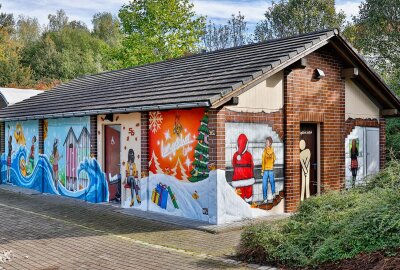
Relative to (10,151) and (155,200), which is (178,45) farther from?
(155,200)

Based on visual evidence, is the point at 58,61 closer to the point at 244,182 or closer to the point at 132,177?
the point at 132,177

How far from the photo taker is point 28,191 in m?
17.2

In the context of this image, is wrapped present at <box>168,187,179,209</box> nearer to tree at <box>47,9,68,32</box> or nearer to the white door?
the white door

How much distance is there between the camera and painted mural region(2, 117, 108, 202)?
14523 mm

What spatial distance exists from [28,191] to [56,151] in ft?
7.64

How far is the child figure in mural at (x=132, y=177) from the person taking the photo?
1272 cm

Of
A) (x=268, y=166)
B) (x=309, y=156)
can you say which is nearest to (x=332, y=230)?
(x=268, y=166)

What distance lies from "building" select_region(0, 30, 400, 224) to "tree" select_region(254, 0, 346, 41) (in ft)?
90.1

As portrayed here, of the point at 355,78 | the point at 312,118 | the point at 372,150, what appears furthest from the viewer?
the point at 372,150

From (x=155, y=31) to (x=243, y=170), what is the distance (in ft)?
88.4

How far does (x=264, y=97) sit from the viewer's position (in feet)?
38.1

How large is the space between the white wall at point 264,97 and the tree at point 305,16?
2964cm

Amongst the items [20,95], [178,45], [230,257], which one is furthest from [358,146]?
[178,45]

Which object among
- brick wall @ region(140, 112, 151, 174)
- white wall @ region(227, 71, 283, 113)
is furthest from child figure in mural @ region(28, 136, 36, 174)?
white wall @ region(227, 71, 283, 113)
